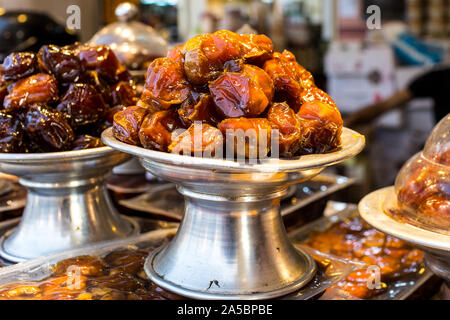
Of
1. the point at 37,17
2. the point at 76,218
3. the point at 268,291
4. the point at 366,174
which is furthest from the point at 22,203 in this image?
the point at 366,174

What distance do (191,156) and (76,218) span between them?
1.35ft

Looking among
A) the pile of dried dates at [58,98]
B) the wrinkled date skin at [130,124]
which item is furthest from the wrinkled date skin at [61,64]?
the wrinkled date skin at [130,124]

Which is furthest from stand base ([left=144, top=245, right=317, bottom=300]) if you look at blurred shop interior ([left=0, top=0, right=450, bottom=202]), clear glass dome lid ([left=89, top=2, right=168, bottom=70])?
blurred shop interior ([left=0, top=0, right=450, bottom=202])

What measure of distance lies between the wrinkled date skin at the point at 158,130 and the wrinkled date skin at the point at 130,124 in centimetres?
2

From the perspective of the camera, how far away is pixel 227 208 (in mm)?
737

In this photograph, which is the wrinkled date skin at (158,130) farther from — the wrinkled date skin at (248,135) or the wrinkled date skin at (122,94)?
the wrinkled date skin at (122,94)

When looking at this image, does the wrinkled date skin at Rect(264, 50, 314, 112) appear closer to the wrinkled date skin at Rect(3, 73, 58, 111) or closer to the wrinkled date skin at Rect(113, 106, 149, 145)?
the wrinkled date skin at Rect(113, 106, 149, 145)

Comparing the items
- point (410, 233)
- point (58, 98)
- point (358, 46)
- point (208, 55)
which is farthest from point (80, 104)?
point (358, 46)

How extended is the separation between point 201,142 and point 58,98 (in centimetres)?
38

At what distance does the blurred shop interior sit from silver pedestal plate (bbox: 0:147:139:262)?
2136mm

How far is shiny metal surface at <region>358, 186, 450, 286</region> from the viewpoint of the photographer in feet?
2.42

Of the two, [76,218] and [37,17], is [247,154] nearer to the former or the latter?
[76,218]

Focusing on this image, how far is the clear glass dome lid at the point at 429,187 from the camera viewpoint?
803 millimetres

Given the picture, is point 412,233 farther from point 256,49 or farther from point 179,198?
point 179,198
